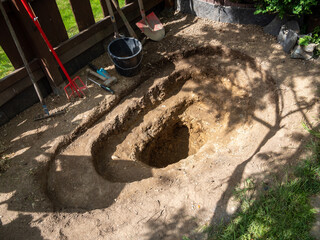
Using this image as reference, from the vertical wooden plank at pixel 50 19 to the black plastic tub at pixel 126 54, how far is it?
1038mm

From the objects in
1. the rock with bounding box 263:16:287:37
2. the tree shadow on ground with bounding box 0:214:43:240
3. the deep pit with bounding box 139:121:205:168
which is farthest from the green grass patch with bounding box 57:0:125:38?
the tree shadow on ground with bounding box 0:214:43:240

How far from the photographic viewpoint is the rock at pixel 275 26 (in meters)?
5.68

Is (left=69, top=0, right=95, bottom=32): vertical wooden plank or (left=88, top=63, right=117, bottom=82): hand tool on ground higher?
(left=69, top=0, right=95, bottom=32): vertical wooden plank

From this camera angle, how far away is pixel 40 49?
A: 4.75 meters

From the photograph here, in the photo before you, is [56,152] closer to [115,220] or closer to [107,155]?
[107,155]

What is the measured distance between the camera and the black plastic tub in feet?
17.4

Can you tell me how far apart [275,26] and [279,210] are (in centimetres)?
434

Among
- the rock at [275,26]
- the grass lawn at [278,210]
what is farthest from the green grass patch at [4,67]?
the rock at [275,26]

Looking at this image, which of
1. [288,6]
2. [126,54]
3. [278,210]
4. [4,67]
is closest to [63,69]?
[126,54]

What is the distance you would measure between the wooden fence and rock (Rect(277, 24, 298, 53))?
395 centimetres

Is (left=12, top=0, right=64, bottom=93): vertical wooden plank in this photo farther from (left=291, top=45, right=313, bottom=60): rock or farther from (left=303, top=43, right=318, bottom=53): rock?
(left=303, top=43, right=318, bottom=53): rock

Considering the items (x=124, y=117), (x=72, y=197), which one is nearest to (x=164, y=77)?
(x=124, y=117)

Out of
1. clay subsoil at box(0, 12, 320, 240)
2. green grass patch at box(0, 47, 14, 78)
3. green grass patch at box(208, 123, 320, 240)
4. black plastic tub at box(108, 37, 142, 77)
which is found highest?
green grass patch at box(0, 47, 14, 78)

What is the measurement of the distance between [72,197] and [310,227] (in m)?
3.49
